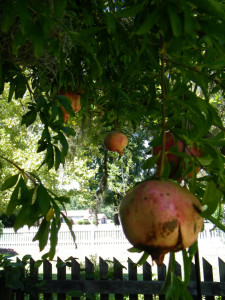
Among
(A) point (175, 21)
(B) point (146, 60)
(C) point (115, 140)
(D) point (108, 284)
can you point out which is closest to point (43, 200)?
(B) point (146, 60)

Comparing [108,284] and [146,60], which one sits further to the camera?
[108,284]

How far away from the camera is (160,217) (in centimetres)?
52

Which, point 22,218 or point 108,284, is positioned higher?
point 22,218

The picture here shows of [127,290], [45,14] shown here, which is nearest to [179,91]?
[45,14]

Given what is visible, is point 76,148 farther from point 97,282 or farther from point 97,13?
point 97,13

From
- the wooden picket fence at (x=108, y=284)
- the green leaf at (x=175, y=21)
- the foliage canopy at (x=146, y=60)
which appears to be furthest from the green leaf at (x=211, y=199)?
the wooden picket fence at (x=108, y=284)

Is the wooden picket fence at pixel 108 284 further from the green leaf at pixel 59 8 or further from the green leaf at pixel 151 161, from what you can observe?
the green leaf at pixel 59 8

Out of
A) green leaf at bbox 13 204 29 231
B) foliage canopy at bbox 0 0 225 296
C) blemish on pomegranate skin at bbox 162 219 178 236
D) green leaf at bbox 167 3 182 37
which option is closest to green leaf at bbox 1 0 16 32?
foliage canopy at bbox 0 0 225 296

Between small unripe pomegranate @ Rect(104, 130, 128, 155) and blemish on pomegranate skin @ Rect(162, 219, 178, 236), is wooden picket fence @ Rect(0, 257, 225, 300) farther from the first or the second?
blemish on pomegranate skin @ Rect(162, 219, 178, 236)

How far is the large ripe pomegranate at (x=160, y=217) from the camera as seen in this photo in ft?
1.73

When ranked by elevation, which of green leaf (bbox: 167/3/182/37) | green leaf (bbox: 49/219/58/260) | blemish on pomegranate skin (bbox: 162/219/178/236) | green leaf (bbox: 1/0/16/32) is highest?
green leaf (bbox: 1/0/16/32)

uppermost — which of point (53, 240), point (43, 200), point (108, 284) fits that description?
point (43, 200)

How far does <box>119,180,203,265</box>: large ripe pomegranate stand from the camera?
0.53 meters

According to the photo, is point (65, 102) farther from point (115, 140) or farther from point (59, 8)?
point (115, 140)
